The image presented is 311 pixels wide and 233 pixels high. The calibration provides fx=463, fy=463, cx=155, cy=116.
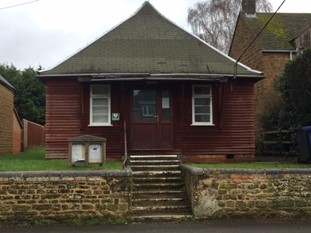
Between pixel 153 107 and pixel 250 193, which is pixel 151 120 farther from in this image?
pixel 250 193

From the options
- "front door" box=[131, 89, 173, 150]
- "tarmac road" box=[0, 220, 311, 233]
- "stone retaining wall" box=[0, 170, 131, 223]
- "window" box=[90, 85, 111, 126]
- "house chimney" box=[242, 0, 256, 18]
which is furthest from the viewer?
"house chimney" box=[242, 0, 256, 18]

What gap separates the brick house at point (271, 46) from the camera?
2341 cm

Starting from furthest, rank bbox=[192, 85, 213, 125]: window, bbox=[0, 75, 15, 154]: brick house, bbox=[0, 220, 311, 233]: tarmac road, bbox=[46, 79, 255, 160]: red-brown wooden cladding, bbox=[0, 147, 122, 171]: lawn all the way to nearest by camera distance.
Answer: bbox=[0, 75, 15, 154]: brick house → bbox=[192, 85, 213, 125]: window → bbox=[46, 79, 255, 160]: red-brown wooden cladding → bbox=[0, 147, 122, 171]: lawn → bbox=[0, 220, 311, 233]: tarmac road

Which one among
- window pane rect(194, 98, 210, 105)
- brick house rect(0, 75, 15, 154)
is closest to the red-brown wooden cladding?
window pane rect(194, 98, 210, 105)

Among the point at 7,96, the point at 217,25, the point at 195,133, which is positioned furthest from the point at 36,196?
the point at 217,25

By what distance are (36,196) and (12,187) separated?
0.56 m

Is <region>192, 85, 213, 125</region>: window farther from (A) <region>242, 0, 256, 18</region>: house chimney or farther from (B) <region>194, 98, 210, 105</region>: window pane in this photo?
(A) <region>242, 0, 256, 18</region>: house chimney

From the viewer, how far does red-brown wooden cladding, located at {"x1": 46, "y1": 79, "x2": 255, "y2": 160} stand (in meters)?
16.6

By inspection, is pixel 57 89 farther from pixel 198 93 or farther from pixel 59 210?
pixel 59 210

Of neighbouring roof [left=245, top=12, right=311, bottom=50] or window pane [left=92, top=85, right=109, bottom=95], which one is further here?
neighbouring roof [left=245, top=12, right=311, bottom=50]

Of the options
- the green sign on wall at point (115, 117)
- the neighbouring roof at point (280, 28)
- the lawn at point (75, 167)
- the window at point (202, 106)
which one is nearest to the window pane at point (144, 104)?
the green sign on wall at point (115, 117)

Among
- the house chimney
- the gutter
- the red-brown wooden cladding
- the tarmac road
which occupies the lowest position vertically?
the tarmac road

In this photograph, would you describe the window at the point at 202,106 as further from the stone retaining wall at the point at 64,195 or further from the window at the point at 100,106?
the stone retaining wall at the point at 64,195

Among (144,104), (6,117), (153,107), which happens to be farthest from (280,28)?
(6,117)
